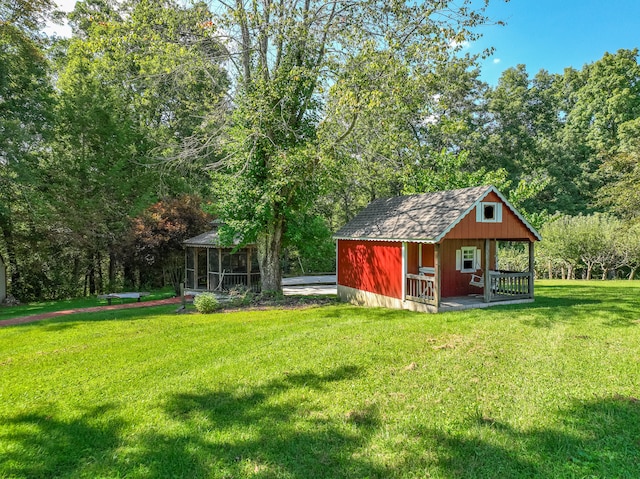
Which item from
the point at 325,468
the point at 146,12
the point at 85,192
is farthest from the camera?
the point at 85,192

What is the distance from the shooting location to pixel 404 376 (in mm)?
5816

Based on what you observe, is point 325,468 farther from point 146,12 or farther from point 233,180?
point 146,12

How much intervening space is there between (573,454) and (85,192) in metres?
22.7

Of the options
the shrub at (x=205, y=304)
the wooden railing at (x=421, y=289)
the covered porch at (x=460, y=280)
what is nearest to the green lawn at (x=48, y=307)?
the shrub at (x=205, y=304)

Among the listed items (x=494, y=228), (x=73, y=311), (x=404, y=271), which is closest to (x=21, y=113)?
(x=73, y=311)

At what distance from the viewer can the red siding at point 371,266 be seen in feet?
40.9

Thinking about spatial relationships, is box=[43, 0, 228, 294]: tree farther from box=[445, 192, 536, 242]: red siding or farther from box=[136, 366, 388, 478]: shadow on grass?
box=[136, 366, 388, 478]: shadow on grass

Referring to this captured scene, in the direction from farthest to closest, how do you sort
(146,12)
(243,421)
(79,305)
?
(79,305) < (146,12) < (243,421)

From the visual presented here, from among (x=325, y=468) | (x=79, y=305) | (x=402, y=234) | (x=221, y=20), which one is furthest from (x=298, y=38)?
(x=79, y=305)

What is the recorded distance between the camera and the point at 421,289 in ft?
39.1

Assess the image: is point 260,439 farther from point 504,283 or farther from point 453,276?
point 504,283

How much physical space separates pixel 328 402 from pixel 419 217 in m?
8.61

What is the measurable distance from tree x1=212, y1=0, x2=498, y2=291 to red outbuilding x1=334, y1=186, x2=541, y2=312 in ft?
10.0

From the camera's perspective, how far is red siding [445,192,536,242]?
11.4m
